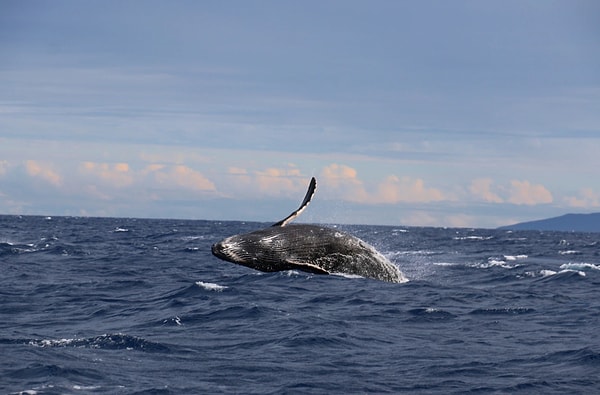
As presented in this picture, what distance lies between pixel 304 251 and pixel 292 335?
194 inches

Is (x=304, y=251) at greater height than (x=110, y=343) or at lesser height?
greater

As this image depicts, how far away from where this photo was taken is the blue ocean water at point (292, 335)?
12359mm

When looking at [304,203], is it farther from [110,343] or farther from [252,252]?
[110,343]

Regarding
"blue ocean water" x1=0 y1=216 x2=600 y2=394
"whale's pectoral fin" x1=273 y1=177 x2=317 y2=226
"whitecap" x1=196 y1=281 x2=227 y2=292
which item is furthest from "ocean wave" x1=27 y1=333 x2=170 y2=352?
→ "whitecap" x1=196 y1=281 x2=227 y2=292

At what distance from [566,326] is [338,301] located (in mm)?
6491

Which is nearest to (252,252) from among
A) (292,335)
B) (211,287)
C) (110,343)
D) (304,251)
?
(304,251)

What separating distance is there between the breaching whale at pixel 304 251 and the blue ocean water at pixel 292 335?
1833mm

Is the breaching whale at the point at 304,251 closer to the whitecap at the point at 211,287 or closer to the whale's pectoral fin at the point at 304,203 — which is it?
the whale's pectoral fin at the point at 304,203

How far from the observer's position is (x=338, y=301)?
2230cm

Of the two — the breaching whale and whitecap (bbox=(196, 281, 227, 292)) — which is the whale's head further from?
whitecap (bbox=(196, 281, 227, 292))

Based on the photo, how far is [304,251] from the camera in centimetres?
1191

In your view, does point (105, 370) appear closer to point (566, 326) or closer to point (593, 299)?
point (566, 326)

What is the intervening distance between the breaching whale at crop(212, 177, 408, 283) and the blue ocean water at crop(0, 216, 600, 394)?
1.83 metres

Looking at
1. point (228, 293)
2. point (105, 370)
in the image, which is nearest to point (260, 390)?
point (105, 370)
